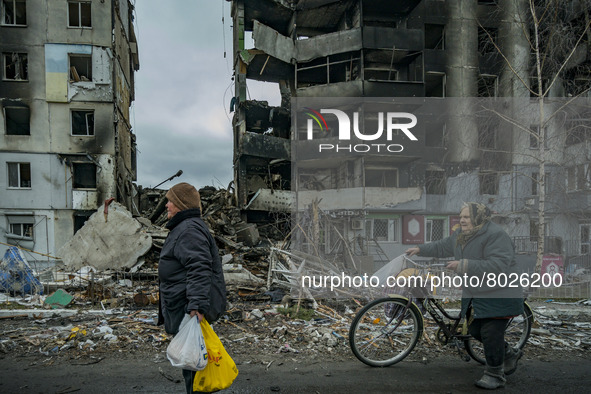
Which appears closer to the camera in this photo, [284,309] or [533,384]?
[533,384]

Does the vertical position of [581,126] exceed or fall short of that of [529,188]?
it exceeds it

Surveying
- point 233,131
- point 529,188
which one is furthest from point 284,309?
point 233,131

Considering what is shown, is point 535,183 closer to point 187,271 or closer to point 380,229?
point 380,229

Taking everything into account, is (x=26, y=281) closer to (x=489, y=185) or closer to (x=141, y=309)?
(x=141, y=309)

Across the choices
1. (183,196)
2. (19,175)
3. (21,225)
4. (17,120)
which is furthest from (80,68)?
(183,196)

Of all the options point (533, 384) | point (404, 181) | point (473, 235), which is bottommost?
point (533, 384)

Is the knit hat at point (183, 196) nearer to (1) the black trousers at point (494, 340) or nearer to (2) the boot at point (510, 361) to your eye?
(1) the black trousers at point (494, 340)

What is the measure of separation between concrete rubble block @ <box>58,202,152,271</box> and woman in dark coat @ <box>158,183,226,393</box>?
11953 millimetres

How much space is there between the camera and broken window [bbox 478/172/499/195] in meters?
9.54

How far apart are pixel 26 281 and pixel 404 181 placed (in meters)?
10.1

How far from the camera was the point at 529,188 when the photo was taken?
10258 millimetres

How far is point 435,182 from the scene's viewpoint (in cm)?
991

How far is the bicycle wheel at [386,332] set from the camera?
13.9 feet

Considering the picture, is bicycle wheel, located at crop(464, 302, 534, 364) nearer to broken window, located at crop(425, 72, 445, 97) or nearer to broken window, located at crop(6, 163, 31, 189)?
broken window, located at crop(6, 163, 31, 189)
